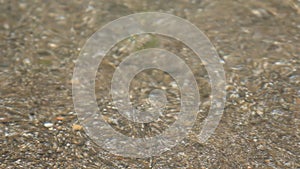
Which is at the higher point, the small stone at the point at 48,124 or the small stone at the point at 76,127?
the small stone at the point at 48,124

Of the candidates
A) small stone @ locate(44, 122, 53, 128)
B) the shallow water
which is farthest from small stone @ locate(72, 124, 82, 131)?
small stone @ locate(44, 122, 53, 128)

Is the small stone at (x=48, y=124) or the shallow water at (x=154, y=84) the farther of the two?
the small stone at (x=48, y=124)

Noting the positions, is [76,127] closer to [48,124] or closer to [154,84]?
[48,124]

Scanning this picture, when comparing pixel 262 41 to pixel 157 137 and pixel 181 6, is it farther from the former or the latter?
pixel 157 137

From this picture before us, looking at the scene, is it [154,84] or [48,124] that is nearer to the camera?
[48,124]

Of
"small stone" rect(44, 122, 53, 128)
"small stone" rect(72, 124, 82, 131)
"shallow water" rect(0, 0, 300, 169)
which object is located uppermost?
"shallow water" rect(0, 0, 300, 169)

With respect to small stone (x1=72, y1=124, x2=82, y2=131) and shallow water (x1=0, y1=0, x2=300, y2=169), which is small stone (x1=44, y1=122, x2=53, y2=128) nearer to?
shallow water (x1=0, y1=0, x2=300, y2=169)

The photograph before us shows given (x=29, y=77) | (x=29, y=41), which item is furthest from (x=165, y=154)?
(x=29, y=41)

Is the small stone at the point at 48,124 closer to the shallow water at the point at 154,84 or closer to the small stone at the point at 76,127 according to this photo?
the shallow water at the point at 154,84

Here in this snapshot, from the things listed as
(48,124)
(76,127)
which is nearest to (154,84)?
(76,127)

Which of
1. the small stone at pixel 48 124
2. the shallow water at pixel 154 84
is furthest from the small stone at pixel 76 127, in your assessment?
the small stone at pixel 48 124

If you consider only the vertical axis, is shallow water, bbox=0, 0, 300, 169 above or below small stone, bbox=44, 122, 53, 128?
above
